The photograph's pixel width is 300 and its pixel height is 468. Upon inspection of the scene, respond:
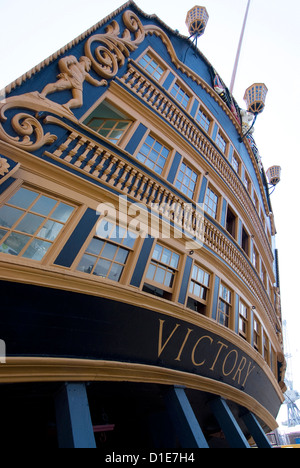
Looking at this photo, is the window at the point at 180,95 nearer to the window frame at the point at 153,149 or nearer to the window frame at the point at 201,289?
the window frame at the point at 153,149

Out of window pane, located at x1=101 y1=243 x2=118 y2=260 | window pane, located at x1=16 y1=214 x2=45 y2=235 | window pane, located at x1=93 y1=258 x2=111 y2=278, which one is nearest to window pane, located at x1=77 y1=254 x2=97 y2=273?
window pane, located at x1=93 y1=258 x2=111 y2=278

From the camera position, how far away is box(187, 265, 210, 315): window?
6566mm

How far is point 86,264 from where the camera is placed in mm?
4695

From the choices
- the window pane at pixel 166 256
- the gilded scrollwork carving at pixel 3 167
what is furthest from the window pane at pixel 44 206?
the window pane at pixel 166 256

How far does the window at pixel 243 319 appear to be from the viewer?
8.45 metres

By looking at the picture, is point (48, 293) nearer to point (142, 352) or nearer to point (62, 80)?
point (142, 352)

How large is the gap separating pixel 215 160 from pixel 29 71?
6824 millimetres

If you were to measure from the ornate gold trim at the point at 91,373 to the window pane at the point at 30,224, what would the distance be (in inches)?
78.9

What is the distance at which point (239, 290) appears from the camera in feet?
28.3

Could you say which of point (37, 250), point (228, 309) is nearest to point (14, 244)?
point (37, 250)

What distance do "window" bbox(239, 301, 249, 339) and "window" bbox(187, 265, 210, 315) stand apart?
2.39 meters

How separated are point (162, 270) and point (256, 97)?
11.5m

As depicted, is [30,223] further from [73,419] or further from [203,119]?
[203,119]

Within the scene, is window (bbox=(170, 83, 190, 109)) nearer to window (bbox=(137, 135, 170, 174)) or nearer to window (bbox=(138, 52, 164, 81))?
window (bbox=(138, 52, 164, 81))
